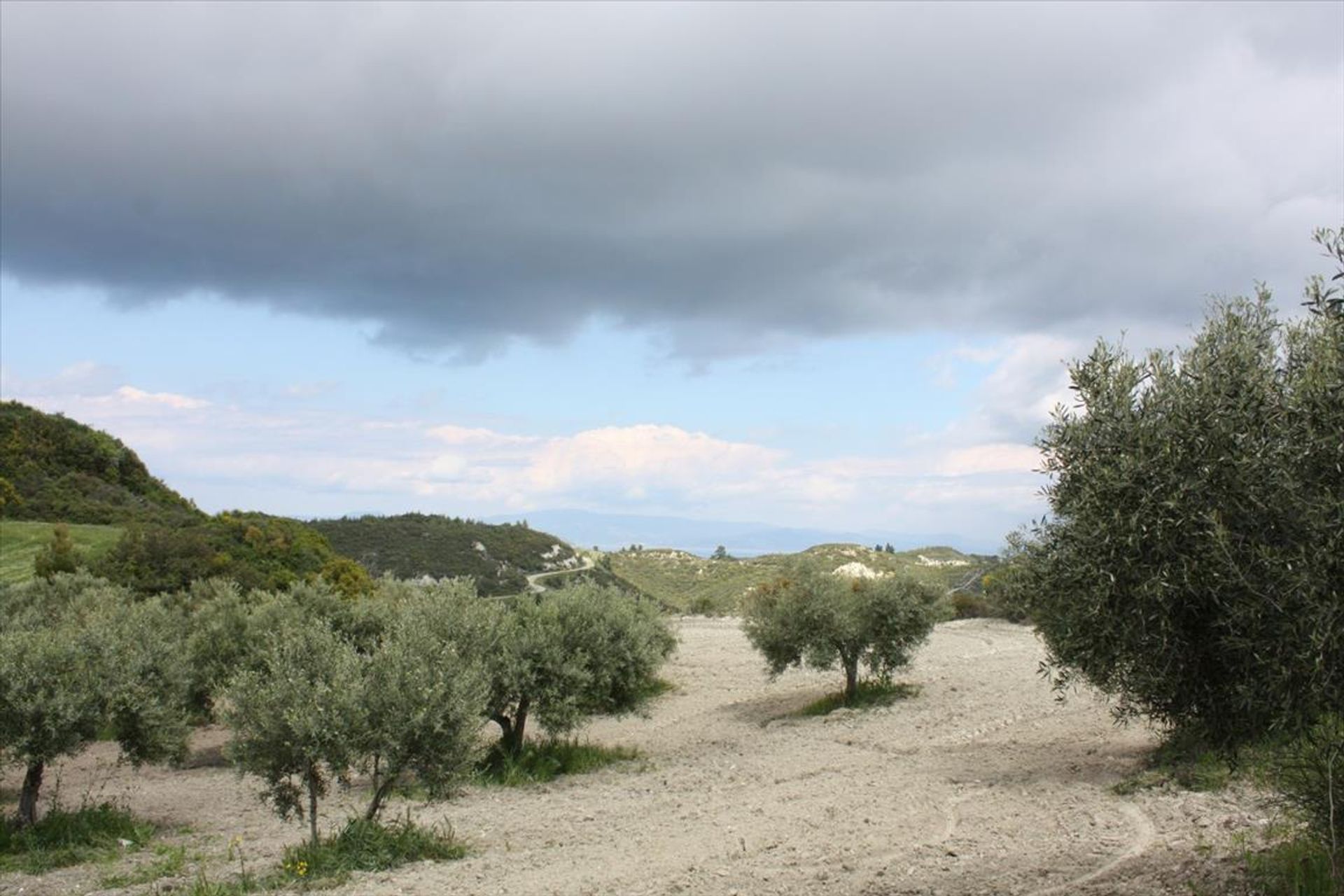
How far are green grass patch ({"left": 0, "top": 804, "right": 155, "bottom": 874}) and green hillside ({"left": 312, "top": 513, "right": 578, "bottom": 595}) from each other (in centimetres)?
5360

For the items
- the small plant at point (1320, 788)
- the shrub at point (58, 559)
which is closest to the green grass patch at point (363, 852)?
the small plant at point (1320, 788)

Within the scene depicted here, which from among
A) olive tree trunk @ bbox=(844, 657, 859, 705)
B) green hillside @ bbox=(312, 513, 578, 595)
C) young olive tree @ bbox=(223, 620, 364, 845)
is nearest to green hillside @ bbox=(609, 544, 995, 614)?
green hillside @ bbox=(312, 513, 578, 595)

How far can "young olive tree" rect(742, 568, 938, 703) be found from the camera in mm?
27625

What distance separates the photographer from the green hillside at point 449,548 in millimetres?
79494

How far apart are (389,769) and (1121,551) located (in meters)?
11.0

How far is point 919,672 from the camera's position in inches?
1323

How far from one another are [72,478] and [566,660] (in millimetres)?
59698

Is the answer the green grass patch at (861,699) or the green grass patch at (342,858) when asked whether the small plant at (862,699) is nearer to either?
the green grass patch at (861,699)

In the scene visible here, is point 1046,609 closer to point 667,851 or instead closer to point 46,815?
point 667,851

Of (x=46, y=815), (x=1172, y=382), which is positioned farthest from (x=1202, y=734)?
(x=46, y=815)

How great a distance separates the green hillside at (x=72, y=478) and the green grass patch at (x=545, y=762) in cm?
4155

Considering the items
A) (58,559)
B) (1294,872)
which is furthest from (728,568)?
(1294,872)

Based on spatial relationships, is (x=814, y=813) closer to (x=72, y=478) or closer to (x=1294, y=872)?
(x=1294, y=872)

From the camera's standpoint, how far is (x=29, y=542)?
156ft
